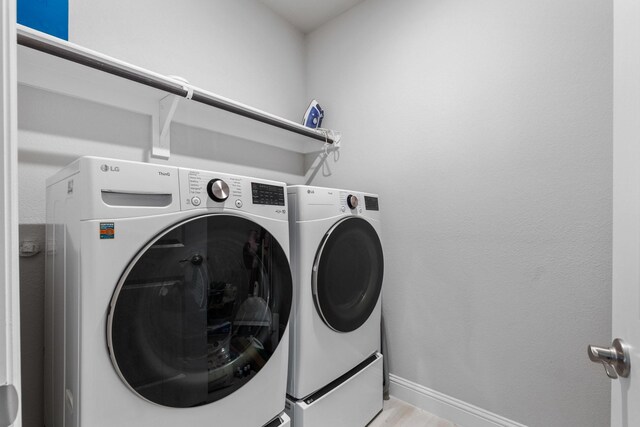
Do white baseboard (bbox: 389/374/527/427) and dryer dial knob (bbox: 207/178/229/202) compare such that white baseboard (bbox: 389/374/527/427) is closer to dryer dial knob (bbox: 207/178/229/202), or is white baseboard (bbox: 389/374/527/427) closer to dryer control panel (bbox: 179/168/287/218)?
dryer control panel (bbox: 179/168/287/218)

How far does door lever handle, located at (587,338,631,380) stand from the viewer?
570 mm

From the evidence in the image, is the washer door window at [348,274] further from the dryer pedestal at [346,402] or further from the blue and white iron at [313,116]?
the blue and white iron at [313,116]

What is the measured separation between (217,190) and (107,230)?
31cm

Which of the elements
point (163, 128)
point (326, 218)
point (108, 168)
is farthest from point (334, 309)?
point (163, 128)

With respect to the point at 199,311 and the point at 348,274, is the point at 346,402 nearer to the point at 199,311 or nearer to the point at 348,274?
the point at 348,274

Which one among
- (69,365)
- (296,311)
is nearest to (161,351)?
(69,365)

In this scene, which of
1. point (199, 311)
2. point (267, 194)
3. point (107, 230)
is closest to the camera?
point (107, 230)

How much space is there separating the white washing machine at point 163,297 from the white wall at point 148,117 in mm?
189

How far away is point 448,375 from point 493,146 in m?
1.21

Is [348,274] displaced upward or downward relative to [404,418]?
upward

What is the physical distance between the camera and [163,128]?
1.46 m

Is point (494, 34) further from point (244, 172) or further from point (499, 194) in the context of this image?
point (244, 172)

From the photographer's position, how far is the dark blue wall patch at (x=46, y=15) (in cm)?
105

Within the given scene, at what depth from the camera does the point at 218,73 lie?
1.77m
